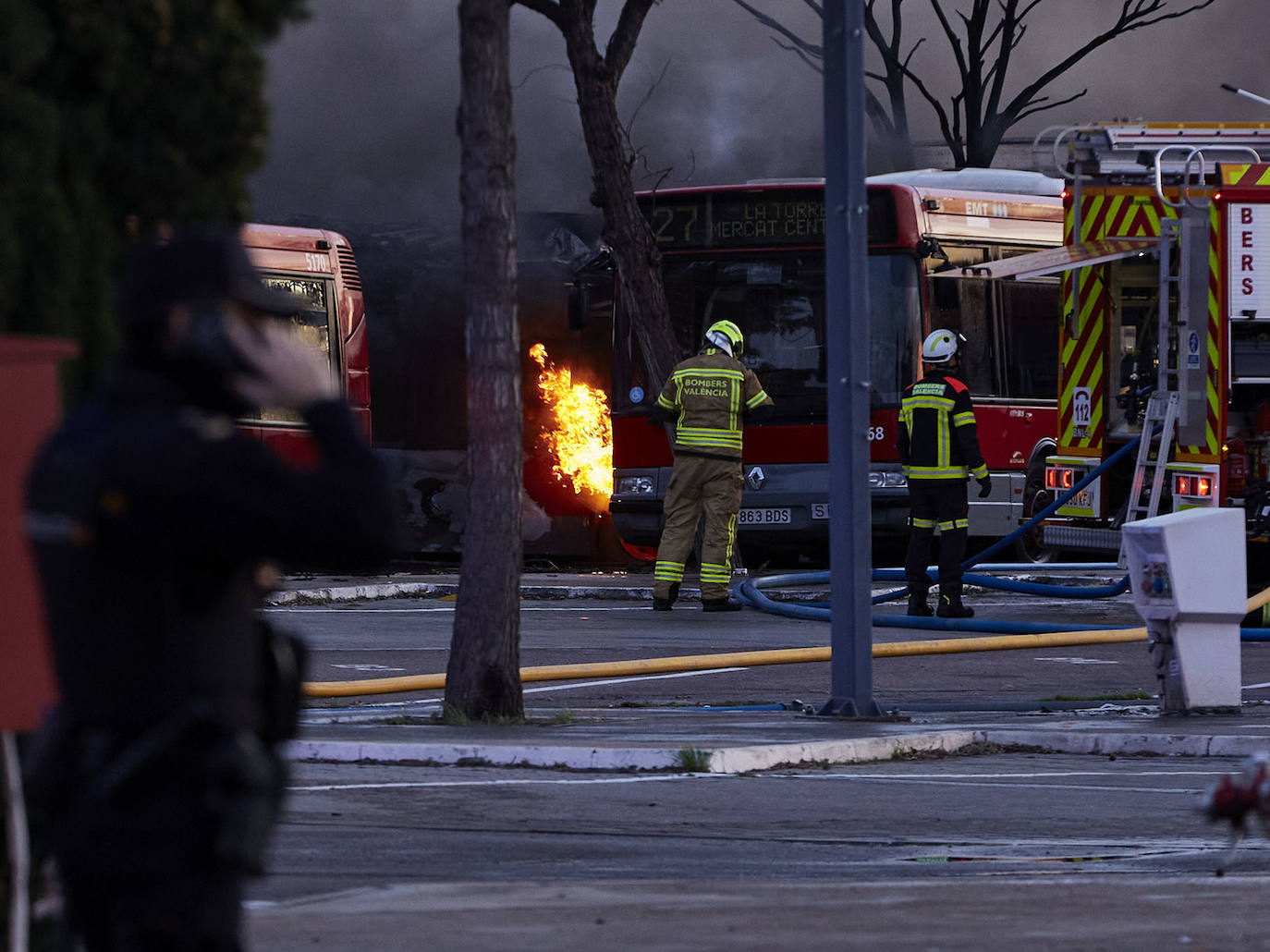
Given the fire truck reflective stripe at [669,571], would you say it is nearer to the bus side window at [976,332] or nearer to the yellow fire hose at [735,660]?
the yellow fire hose at [735,660]


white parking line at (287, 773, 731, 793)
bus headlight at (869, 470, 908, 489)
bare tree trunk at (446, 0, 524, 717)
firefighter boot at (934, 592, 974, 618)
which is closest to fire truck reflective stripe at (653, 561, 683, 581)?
firefighter boot at (934, 592, 974, 618)

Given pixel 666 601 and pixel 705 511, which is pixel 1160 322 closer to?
pixel 705 511

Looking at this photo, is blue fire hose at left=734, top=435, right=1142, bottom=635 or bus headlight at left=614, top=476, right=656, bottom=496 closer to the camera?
blue fire hose at left=734, top=435, right=1142, bottom=635

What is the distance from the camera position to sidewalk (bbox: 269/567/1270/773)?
8.98 metres

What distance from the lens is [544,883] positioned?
20.8 feet

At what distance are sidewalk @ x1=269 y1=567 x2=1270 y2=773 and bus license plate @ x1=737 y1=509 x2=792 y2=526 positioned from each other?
7664 mm

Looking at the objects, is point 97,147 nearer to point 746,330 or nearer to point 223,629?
point 223,629

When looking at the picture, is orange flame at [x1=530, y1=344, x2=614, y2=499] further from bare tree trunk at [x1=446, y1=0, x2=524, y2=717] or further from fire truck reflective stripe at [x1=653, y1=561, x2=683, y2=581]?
bare tree trunk at [x1=446, y1=0, x2=524, y2=717]

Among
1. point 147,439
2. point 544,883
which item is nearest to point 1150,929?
point 544,883

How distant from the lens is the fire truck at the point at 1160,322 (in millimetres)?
15516

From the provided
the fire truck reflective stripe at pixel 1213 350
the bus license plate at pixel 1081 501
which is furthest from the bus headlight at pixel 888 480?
the fire truck reflective stripe at pixel 1213 350

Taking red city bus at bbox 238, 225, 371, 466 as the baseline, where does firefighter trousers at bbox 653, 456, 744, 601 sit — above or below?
below

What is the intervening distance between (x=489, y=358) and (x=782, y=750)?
2.10m

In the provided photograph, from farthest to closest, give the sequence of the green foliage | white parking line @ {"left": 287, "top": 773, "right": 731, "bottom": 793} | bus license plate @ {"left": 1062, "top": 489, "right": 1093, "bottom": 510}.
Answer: bus license plate @ {"left": 1062, "top": 489, "right": 1093, "bottom": 510}
white parking line @ {"left": 287, "top": 773, "right": 731, "bottom": 793}
the green foliage
